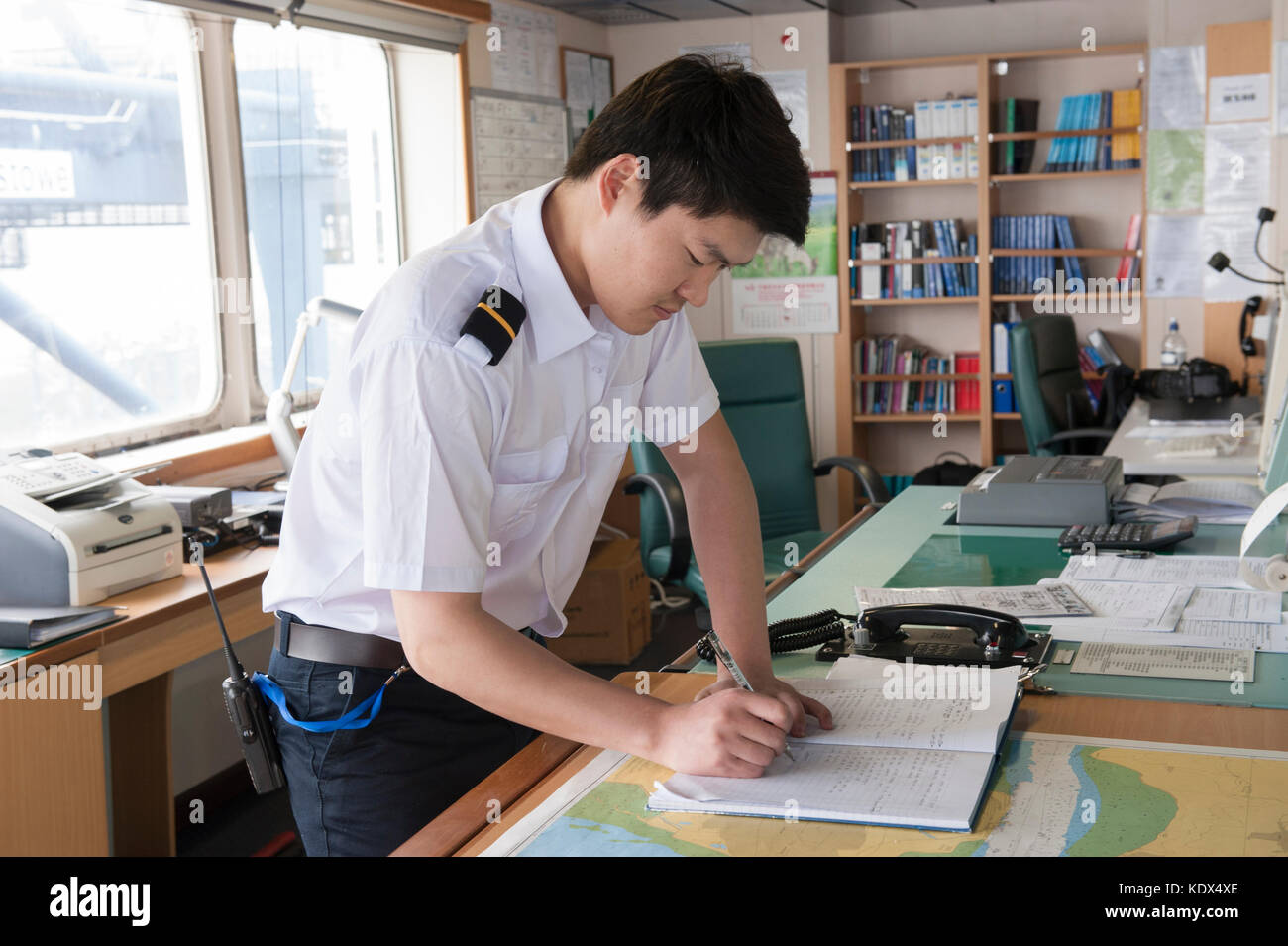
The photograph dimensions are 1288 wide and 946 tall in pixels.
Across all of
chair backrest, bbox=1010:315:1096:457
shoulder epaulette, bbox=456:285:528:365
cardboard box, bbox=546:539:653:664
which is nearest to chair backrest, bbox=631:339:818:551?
cardboard box, bbox=546:539:653:664

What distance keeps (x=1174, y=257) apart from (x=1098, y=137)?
63 cm

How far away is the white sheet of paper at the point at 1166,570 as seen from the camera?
1978 millimetres

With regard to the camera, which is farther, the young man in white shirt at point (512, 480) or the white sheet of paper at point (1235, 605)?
the white sheet of paper at point (1235, 605)

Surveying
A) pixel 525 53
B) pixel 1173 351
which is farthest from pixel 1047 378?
pixel 525 53

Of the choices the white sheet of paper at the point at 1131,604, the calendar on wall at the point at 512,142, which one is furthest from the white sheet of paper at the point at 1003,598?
the calendar on wall at the point at 512,142

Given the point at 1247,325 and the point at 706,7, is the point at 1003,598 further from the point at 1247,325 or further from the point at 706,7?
the point at 706,7

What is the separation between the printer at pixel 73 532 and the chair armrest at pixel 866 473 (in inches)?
74.3

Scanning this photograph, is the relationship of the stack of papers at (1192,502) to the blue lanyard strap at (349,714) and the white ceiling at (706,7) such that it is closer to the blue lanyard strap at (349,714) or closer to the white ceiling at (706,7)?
the blue lanyard strap at (349,714)

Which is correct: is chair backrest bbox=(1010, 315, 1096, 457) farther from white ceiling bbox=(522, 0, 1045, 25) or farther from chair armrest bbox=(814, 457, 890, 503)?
white ceiling bbox=(522, 0, 1045, 25)

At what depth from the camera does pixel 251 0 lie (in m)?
3.56

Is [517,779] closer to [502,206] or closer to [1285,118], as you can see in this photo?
[502,206]

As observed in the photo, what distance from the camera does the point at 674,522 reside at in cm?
334
